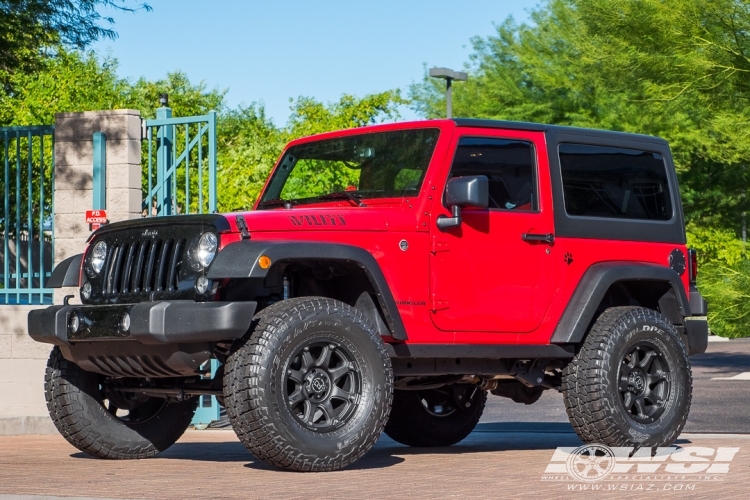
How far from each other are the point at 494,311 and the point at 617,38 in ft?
45.3

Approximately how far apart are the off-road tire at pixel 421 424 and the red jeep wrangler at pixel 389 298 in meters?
0.02

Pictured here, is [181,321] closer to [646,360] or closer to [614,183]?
[646,360]

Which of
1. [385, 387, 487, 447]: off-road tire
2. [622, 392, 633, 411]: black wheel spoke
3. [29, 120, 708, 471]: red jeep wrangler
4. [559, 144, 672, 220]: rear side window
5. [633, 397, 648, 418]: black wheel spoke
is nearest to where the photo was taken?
[29, 120, 708, 471]: red jeep wrangler

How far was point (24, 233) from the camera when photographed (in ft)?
41.2

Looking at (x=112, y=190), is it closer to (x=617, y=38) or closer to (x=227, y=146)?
(x=617, y=38)

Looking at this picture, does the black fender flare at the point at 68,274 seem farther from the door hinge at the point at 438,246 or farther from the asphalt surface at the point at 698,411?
the asphalt surface at the point at 698,411

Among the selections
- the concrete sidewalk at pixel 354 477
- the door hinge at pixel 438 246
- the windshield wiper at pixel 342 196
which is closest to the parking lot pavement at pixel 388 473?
the concrete sidewalk at pixel 354 477

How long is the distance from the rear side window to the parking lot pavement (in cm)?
171

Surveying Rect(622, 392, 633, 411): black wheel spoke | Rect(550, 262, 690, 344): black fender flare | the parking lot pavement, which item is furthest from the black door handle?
the parking lot pavement

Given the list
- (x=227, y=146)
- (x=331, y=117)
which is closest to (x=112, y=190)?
(x=331, y=117)

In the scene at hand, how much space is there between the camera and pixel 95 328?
765 centimetres

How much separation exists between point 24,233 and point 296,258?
593 cm

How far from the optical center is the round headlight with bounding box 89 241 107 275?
8266 millimetres

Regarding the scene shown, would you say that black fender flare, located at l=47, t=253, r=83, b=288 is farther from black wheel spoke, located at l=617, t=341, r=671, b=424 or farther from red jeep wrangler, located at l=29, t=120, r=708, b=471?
black wheel spoke, located at l=617, t=341, r=671, b=424
